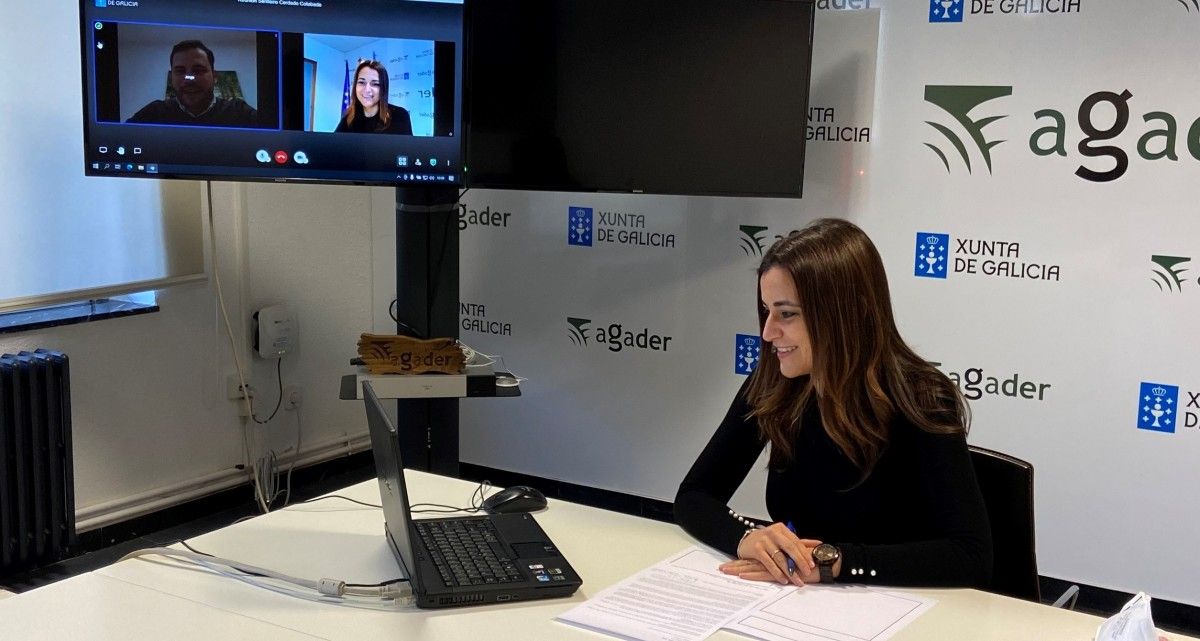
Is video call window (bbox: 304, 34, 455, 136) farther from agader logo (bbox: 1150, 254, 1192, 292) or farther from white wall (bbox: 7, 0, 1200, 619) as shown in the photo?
agader logo (bbox: 1150, 254, 1192, 292)

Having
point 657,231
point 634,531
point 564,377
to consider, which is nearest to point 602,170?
point 657,231

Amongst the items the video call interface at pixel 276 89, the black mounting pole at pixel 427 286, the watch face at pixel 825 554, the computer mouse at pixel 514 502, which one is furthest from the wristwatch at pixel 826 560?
the black mounting pole at pixel 427 286

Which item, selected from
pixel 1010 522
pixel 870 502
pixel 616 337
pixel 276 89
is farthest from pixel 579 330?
pixel 1010 522

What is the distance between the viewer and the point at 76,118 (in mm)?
3654

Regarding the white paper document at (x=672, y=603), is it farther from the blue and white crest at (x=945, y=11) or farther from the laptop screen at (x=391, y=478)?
the blue and white crest at (x=945, y=11)

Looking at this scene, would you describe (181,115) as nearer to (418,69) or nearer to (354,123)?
(354,123)

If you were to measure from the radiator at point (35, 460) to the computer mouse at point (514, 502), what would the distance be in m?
1.97

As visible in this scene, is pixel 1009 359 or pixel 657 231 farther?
pixel 657 231

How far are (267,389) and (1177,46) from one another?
352 cm

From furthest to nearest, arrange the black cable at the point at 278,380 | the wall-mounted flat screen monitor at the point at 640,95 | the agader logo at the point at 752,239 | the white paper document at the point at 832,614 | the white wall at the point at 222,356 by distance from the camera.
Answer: the black cable at the point at 278,380, the agader logo at the point at 752,239, the white wall at the point at 222,356, the wall-mounted flat screen monitor at the point at 640,95, the white paper document at the point at 832,614

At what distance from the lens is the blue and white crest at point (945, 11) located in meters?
3.55

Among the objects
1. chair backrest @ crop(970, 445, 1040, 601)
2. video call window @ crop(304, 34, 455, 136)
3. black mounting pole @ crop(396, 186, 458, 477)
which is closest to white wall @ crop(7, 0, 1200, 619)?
black mounting pole @ crop(396, 186, 458, 477)

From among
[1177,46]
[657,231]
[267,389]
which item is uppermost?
[1177,46]

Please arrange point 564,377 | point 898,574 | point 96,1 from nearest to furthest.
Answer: point 898,574 → point 96,1 → point 564,377
